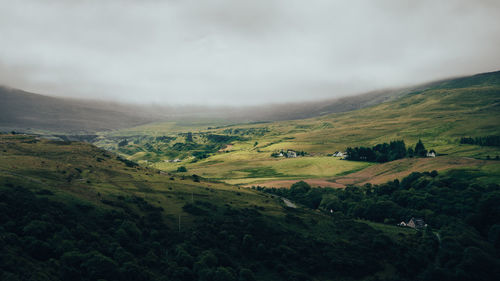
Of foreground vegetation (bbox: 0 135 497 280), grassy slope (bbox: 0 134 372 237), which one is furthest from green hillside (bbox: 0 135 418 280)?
grassy slope (bbox: 0 134 372 237)

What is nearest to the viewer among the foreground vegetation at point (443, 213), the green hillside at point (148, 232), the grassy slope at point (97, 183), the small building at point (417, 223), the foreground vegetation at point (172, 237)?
the green hillside at point (148, 232)

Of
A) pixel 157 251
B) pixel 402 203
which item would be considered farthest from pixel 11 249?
pixel 402 203

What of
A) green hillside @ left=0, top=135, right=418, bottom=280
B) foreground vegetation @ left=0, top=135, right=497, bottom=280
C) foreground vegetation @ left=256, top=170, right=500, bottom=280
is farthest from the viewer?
foreground vegetation @ left=256, top=170, right=500, bottom=280

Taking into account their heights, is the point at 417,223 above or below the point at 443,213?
below

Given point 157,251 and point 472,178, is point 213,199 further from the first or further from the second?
point 472,178

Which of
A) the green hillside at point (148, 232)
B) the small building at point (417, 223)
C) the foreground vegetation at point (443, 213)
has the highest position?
the green hillside at point (148, 232)

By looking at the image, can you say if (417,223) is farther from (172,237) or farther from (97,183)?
(97,183)

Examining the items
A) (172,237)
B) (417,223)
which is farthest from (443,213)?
(172,237)

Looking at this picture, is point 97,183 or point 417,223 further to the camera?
point 417,223

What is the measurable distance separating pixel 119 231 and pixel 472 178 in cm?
18758

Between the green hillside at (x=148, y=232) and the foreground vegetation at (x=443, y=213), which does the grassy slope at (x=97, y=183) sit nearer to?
the green hillside at (x=148, y=232)

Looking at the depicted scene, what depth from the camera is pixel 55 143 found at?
7333 inches

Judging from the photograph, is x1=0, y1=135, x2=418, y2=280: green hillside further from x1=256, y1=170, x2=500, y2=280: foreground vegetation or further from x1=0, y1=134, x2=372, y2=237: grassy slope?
x1=256, y1=170, x2=500, y2=280: foreground vegetation

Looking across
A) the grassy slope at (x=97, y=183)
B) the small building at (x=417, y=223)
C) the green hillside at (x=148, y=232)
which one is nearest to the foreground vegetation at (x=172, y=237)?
the green hillside at (x=148, y=232)
